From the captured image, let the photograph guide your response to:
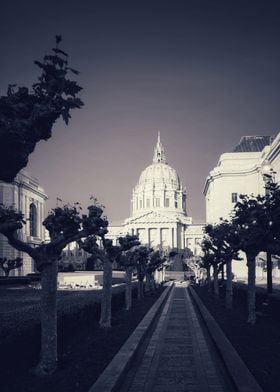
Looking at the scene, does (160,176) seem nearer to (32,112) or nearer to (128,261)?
(128,261)

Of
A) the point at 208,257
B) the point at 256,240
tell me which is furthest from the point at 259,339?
the point at 208,257

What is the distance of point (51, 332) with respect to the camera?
12250 mm

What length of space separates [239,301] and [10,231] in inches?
925

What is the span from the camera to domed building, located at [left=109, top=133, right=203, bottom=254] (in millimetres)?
156000

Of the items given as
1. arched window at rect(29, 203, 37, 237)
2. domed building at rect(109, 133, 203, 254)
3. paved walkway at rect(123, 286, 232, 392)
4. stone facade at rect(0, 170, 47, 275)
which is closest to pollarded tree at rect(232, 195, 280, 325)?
paved walkway at rect(123, 286, 232, 392)

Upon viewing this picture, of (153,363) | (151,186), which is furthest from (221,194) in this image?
(151,186)

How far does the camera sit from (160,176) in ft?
598

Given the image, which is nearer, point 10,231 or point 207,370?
point 10,231

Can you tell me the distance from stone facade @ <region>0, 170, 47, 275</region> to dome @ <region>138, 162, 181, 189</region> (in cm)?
8519

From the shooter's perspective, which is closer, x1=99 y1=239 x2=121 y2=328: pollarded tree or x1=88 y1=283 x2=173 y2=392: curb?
x1=88 y1=283 x2=173 y2=392: curb

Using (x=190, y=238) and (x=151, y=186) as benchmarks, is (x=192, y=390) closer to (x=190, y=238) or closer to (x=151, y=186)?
(x=190, y=238)

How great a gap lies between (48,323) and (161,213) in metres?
148

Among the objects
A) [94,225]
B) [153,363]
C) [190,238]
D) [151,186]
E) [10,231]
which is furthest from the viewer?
[151,186]

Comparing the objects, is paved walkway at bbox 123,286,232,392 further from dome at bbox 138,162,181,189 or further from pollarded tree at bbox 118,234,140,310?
dome at bbox 138,162,181,189
